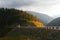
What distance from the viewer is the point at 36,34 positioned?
5147 centimetres

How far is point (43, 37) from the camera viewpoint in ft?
164

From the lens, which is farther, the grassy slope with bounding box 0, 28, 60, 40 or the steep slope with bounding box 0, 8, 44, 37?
the steep slope with bounding box 0, 8, 44, 37

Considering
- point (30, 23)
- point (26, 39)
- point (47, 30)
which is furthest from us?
point (30, 23)

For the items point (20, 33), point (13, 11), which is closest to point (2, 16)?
point (13, 11)

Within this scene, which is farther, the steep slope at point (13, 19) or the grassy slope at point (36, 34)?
the steep slope at point (13, 19)

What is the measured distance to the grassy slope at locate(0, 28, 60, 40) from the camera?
163 ft

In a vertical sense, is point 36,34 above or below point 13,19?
above

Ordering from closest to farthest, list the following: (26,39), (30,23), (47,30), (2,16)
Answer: (26,39) → (47,30) → (30,23) → (2,16)

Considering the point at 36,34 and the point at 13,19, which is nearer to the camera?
the point at 36,34

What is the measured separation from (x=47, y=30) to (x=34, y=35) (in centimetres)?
409

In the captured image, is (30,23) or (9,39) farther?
(30,23)

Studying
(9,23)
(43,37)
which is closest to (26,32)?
(43,37)

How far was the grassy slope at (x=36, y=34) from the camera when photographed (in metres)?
49.6

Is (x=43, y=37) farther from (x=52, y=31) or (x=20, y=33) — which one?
(x=20, y=33)
